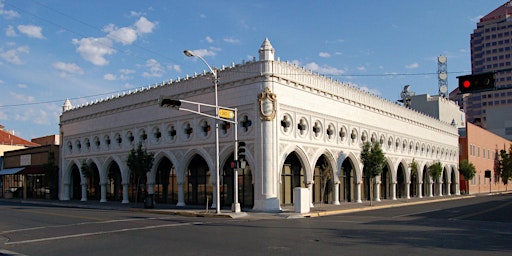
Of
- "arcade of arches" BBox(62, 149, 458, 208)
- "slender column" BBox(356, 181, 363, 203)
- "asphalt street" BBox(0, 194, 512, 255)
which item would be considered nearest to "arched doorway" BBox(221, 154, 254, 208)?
"arcade of arches" BBox(62, 149, 458, 208)

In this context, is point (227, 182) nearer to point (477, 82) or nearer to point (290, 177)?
point (290, 177)

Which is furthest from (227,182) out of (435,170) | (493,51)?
(493,51)

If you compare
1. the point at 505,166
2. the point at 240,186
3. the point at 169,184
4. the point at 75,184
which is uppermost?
the point at 505,166

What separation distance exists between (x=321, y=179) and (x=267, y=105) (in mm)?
9792

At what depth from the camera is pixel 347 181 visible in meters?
41.4

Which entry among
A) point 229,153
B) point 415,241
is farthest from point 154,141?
point 415,241

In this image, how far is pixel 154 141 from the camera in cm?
3906

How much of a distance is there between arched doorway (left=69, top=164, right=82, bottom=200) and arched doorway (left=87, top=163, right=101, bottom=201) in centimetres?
259

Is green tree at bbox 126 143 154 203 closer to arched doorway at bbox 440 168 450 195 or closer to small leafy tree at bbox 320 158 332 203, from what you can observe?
small leafy tree at bbox 320 158 332 203

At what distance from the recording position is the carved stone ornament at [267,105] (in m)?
30.6

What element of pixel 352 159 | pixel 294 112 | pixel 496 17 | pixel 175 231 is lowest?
pixel 175 231

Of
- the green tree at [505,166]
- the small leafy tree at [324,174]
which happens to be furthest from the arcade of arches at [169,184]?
the green tree at [505,166]

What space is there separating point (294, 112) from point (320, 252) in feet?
68.7

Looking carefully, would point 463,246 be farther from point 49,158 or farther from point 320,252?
point 49,158
